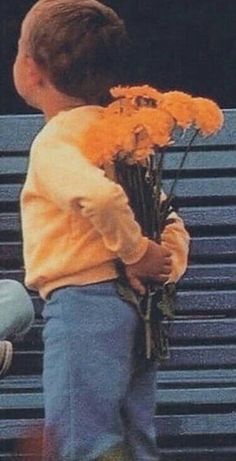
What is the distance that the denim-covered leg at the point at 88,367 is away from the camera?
434cm

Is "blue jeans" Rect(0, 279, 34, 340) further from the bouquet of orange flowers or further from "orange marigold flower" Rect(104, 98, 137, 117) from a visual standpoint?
"orange marigold flower" Rect(104, 98, 137, 117)

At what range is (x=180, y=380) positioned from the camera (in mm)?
5723

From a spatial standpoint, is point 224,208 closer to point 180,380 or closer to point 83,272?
point 180,380

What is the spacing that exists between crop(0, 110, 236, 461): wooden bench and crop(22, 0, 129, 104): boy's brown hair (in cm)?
133

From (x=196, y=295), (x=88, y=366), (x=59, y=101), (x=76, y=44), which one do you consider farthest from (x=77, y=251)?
(x=196, y=295)

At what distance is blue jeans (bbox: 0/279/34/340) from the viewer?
185 inches

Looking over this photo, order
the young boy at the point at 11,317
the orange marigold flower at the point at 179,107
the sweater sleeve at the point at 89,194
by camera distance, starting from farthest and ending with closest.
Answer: the young boy at the point at 11,317, the orange marigold flower at the point at 179,107, the sweater sleeve at the point at 89,194

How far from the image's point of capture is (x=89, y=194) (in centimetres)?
424

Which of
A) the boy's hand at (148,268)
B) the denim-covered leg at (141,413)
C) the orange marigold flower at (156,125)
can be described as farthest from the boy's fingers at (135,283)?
the orange marigold flower at (156,125)

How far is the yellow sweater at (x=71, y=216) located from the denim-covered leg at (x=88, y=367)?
0.19 feet

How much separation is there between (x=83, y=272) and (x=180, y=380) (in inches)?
55.4

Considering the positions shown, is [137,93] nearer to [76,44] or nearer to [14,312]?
[76,44]

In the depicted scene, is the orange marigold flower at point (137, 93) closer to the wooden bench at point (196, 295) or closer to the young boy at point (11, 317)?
the young boy at point (11, 317)

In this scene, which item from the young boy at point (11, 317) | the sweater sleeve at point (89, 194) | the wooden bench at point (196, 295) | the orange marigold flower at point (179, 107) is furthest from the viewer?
the wooden bench at point (196, 295)
